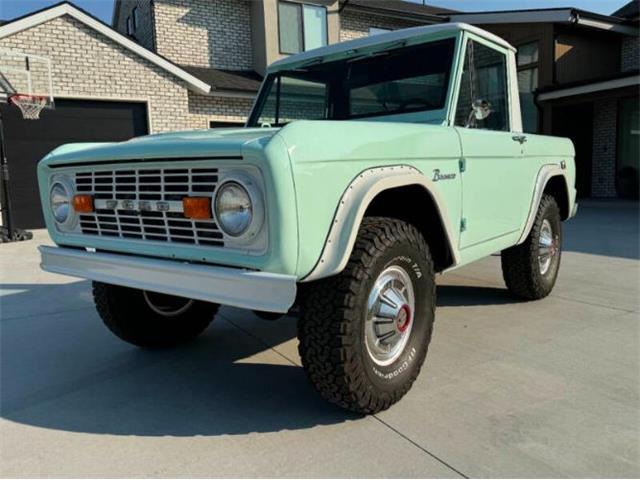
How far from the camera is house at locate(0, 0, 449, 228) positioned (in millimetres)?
11102

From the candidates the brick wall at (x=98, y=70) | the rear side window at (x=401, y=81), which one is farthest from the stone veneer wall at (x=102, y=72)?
the rear side window at (x=401, y=81)

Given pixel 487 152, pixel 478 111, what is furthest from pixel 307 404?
pixel 478 111

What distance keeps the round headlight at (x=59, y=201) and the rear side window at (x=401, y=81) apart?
1.96 m

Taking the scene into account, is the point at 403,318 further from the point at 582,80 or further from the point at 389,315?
the point at 582,80

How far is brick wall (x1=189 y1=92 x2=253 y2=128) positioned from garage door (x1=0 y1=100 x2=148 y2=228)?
2.01 metres

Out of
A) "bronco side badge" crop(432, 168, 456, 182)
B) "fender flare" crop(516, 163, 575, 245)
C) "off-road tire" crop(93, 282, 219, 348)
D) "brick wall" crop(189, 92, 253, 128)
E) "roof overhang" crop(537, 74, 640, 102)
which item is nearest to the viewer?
"bronco side badge" crop(432, 168, 456, 182)

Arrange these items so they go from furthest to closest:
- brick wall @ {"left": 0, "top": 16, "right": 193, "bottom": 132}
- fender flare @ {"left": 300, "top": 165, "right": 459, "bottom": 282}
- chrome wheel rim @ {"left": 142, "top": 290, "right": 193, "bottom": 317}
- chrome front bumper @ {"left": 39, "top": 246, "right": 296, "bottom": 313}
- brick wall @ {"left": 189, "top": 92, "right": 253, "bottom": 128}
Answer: brick wall @ {"left": 189, "top": 92, "right": 253, "bottom": 128} → brick wall @ {"left": 0, "top": 16, "right": 193, "bottom": 132} → chrome wheel rim @ {"left": 142, "top": 290, "right": 193, "bottom": 317} → fender flare @ {"left": 300, "top": 165, "right": 459, "bottom": 282} → chrome front bumper @ {"left": 39, "top": 246, "right": 296, "bottom": 313}

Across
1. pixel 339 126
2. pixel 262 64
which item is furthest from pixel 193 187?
pixel 262 64

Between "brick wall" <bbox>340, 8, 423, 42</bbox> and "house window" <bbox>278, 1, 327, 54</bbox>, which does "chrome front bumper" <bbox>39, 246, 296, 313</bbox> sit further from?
"brick wall" <bbox>340, 8, 423, 42</bbox>

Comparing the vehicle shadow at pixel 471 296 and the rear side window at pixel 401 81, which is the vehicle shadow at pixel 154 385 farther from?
the rear side window at pixel 401 81

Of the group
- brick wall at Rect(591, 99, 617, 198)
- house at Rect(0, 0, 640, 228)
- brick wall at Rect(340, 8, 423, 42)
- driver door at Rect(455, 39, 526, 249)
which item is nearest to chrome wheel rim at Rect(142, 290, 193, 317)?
driver door at Rect(455, 39, 526, 249)

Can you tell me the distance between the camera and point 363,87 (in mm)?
3717

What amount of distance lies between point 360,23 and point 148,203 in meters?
15.8

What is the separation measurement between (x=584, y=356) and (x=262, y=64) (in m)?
13.1
